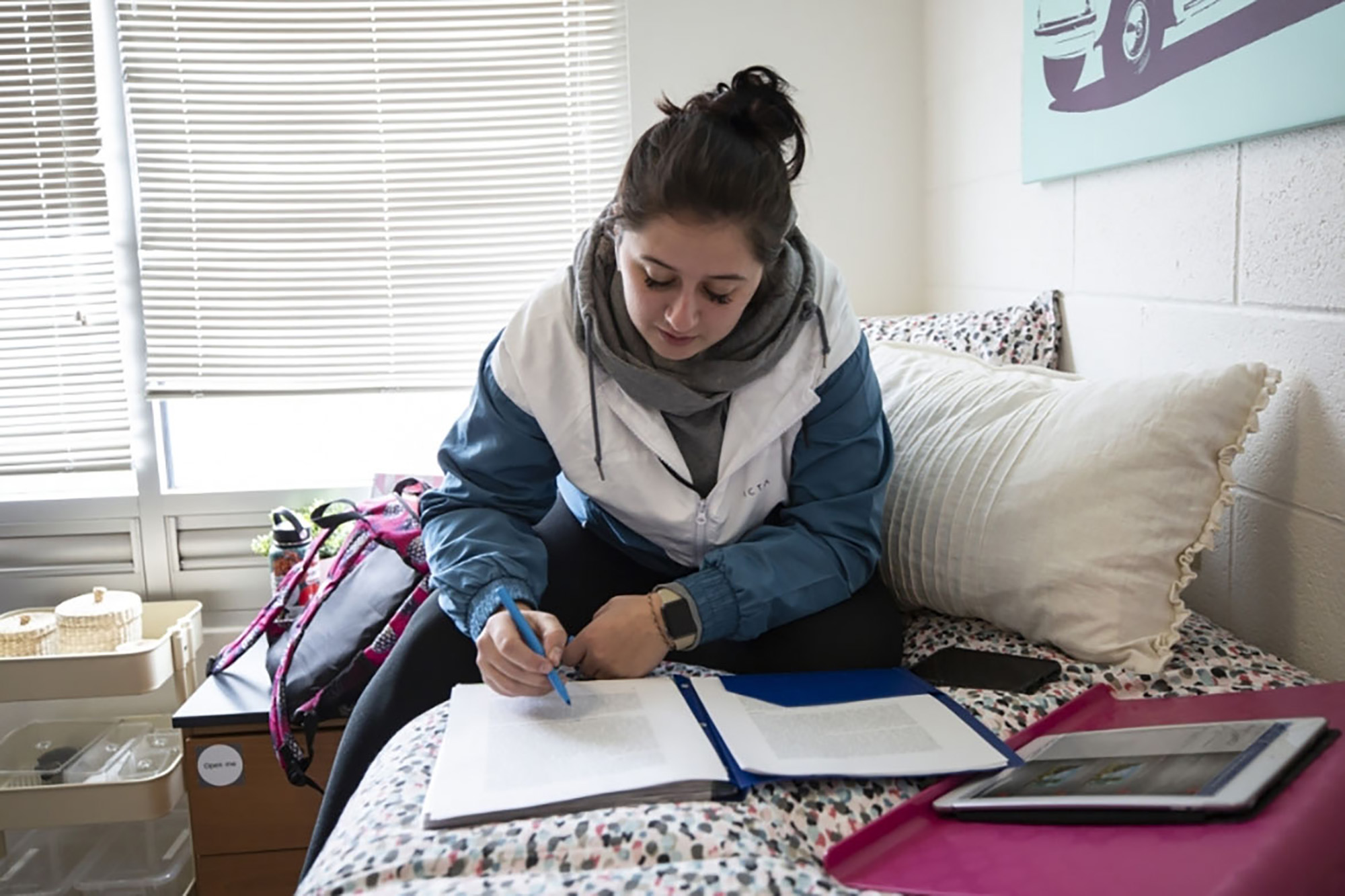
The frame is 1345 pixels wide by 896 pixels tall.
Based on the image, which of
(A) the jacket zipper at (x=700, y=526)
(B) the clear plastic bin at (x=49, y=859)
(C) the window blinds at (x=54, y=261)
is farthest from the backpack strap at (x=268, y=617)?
(A) the jacket zipper at (x=700, y=526)

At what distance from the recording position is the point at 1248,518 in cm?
117

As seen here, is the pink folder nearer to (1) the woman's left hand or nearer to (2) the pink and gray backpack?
(1) the woman's left hand

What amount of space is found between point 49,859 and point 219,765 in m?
0.63

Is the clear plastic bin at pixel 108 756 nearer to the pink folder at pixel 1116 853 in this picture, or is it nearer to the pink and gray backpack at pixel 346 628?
the pink and gray backpack at pixel 346 628

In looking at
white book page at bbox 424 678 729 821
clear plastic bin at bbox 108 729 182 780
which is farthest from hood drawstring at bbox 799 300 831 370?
clear plastic bin at bbox 108 729 182 780

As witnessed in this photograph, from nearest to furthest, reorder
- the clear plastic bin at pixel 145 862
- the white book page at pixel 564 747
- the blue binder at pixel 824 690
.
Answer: the white book page at pixel 564 747 → the blue binder at pixel 824 690 → the clear plastic bin at pixel 145 862

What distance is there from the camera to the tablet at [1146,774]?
703 mm

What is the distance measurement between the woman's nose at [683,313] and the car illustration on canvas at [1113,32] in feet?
2.12

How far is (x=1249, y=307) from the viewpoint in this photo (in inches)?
44.3

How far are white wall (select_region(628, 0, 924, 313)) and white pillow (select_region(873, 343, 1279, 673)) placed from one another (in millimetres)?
926

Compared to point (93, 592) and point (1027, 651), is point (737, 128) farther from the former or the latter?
point (93, 592)

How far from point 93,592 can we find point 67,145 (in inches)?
35.1

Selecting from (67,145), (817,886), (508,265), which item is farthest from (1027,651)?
(67,145)

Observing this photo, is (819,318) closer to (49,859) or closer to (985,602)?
(985,602)
